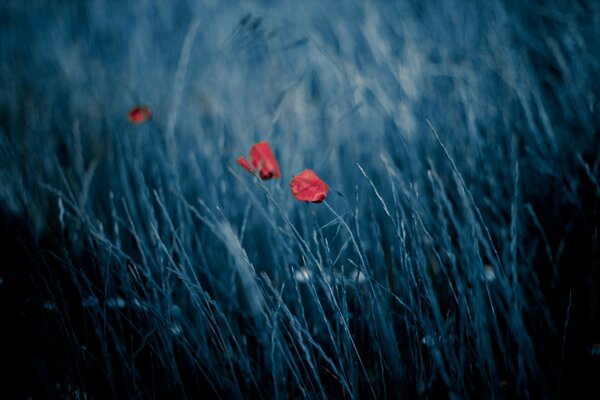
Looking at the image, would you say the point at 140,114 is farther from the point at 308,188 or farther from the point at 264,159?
the point at 308,188

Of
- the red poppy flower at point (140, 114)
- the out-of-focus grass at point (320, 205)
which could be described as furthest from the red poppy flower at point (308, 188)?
the red poppy flower at point (140, 114)

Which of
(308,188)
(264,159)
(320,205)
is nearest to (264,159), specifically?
(264,159)

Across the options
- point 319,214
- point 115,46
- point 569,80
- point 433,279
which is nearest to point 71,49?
point 115,46

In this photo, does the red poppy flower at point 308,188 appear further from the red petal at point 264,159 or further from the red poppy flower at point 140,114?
the red poppy flower at point 140,114

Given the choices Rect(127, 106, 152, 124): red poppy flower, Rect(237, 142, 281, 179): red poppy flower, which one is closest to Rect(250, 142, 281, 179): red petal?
Rect(237, 142, 281, 179): red poppy flower

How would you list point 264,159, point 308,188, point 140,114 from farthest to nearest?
point 140,114 < point 264,159 < point 308,188

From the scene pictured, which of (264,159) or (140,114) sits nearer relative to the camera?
(264,159)

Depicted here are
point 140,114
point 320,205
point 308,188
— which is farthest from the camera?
point 320,205

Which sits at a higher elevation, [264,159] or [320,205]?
[264,159]
